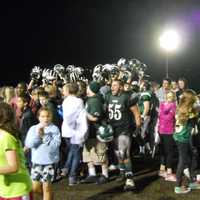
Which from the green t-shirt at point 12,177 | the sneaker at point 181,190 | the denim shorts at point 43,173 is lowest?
the sneaker at point 181,190

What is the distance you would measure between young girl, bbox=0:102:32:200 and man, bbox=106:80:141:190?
14.5ft

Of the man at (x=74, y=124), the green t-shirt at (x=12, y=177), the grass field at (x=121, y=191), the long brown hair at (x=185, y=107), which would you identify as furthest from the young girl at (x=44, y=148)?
the long brown hair at (x=185, y=107)

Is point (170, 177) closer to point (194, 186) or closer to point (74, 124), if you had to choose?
point (194, 186)

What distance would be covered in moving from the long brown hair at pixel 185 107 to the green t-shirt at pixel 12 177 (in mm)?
4252

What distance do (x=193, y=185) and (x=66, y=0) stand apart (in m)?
18.2

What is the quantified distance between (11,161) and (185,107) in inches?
179

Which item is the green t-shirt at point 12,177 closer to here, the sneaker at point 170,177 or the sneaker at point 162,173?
the sneaker at point 170,177

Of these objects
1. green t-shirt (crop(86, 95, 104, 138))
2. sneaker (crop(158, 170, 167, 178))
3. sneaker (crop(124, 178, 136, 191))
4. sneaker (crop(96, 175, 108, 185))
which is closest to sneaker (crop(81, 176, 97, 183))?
sneaker (crop(96, 175, 108, 185))

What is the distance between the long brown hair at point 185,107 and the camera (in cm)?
852

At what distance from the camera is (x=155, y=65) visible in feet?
88.2

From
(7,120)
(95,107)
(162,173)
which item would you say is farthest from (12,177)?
(162,173)

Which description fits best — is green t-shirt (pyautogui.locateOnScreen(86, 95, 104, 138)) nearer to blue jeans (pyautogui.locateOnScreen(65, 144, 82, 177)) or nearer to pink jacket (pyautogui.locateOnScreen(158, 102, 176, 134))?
blue jeans (pyautogui.locateOnScreen(65, 144, 82, 177))

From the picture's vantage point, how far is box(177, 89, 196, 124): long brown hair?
Result: 8.52 meters

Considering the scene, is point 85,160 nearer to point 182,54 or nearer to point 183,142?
point 183,142
